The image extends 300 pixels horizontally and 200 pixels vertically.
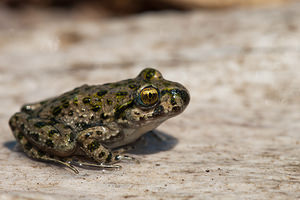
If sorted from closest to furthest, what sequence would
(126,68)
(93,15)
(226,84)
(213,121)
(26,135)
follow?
1. (26,135)
2. (213,121)
3. (226,84)
4. (126,68)
5. (93,15)

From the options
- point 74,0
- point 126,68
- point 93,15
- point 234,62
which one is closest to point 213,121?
point 234,62

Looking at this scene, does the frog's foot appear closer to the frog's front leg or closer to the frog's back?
the frog's front leg

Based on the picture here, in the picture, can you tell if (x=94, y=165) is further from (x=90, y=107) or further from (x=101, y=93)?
(x=101, y=93)

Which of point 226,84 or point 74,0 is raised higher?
point 74,0

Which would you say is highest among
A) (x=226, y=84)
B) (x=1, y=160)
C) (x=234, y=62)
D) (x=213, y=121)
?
(x=234, y=62)

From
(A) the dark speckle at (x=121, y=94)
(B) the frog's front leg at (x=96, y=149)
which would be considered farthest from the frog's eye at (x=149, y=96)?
(B) the frog's front leg at (x=96, y=149)

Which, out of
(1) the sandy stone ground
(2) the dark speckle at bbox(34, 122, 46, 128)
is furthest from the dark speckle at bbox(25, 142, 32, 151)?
(2) the dark speckle at bbox(34, 122, 46, 128)

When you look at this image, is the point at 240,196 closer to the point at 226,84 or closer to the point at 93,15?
the point at 226,84
